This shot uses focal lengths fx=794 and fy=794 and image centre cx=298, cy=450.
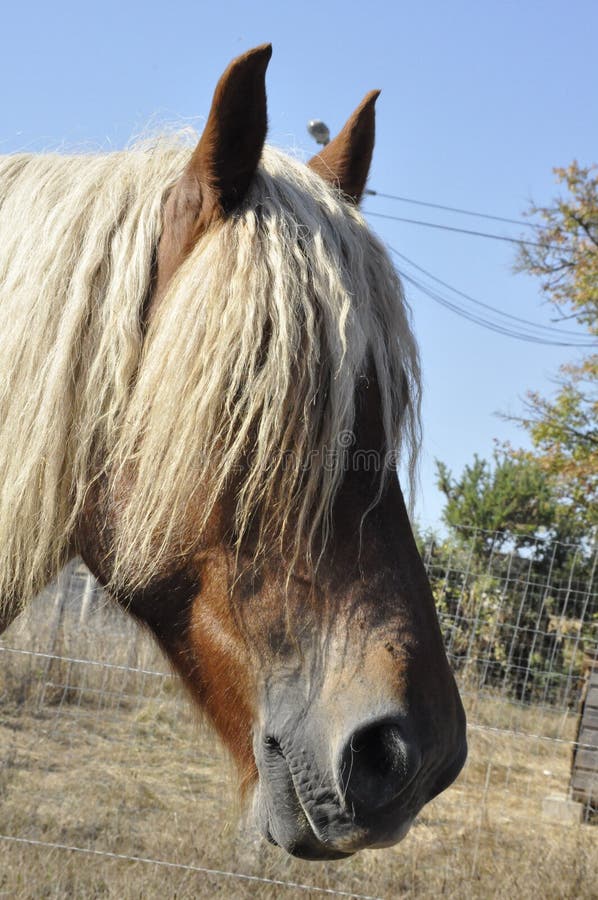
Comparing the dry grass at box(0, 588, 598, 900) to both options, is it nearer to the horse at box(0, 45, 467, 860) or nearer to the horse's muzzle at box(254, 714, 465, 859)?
the horse at box(0, 45, 467, 860)

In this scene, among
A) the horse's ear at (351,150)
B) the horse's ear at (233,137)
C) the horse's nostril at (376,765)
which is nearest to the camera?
the horse's nostril at (376,765)

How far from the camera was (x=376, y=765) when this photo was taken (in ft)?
4.34

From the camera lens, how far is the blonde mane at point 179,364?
1.46 meters

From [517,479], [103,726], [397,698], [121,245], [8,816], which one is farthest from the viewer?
[517,479]

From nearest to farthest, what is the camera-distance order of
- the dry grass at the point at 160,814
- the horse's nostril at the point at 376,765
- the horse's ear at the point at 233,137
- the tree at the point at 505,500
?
the horse's nostril at the point at 376,765 < the horse's ear at the point at 233,137 < the dry grass at the point at 160,814 < the tree at the point at 505,500

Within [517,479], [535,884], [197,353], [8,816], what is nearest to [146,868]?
[8,816]

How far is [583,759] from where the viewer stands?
20.1ft

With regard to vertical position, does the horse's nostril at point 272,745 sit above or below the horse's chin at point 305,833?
above

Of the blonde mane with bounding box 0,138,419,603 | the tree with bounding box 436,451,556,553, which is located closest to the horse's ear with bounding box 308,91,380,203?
the blonde mane with bounding box 0,138,419,603

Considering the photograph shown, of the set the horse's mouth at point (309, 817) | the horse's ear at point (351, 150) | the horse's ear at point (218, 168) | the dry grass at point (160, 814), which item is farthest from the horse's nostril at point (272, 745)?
the dry grass at point (160, 814)

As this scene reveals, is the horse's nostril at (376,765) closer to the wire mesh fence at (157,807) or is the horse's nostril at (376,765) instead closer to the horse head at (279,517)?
the horse head at (279,517)

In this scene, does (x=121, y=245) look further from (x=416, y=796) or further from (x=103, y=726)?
(x=103, y=726)

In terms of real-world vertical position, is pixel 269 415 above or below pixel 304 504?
above

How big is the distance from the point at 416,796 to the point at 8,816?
374cm
